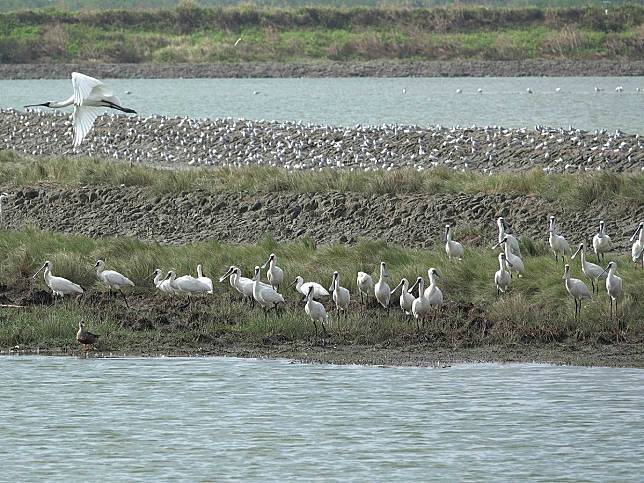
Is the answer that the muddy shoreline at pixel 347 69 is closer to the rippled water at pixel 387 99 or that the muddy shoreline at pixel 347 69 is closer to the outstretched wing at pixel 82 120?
the rippled water at pixel 387 99

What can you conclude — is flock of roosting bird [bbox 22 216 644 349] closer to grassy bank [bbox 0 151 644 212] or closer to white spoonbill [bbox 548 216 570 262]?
white spoonbill [bbox 548 216 570 262]

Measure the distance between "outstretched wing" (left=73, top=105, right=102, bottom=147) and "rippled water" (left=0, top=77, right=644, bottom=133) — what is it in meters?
19.2

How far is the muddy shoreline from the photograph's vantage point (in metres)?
69.2

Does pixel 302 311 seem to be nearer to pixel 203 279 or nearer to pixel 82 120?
pixel 203 279

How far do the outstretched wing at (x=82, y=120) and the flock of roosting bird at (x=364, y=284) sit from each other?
188 centimetres

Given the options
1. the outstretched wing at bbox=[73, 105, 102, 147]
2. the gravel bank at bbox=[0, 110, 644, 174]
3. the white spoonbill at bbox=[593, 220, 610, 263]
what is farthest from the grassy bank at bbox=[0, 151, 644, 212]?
the outstretched wing at bbox=[73, 105, 102, 147]

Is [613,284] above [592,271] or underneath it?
above

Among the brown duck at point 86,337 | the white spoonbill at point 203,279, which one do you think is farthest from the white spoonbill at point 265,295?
the brown duck at point 86,337

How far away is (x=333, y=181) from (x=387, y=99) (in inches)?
1280

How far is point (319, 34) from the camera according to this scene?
255 ft

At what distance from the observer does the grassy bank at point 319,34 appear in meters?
73.8

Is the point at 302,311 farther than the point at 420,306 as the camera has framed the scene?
Yes

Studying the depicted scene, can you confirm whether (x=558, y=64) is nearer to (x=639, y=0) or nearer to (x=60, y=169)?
(x=639, y=0)

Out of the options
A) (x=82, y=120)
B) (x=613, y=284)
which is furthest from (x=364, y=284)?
(x=82, y=120)
